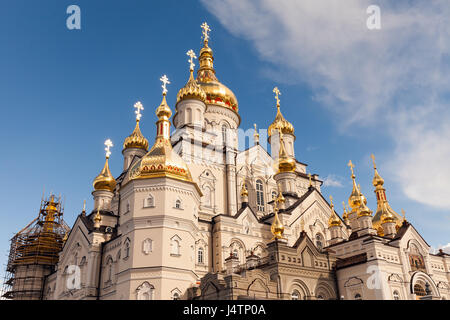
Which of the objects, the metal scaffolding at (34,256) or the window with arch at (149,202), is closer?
the window with arch at (149,202)

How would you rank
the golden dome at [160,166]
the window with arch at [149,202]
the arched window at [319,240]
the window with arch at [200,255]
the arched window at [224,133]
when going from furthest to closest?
1. the arched window at [224,133]
2. the arched window at [319,240]
3. the window with arch at [200,255]
4. the golden dome at [160,166]
5. the window with arch at [149,202]

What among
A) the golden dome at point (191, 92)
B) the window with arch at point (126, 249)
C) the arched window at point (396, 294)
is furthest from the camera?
the golden dome at point (191, 92)

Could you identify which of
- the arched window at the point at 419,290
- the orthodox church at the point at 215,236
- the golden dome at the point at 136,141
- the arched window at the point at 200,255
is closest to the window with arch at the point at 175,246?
the orthodox church at the point at 215,236

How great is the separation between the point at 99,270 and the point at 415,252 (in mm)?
17900

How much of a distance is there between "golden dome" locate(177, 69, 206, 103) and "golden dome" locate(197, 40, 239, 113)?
2209 mm

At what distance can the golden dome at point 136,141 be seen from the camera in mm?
35750

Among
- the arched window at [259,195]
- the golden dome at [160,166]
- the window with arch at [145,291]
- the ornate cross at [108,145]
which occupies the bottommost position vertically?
the window with arch at [145,291]

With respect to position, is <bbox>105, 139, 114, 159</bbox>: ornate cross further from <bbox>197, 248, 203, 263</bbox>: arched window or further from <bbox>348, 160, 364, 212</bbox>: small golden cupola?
<bbox>348, 160, 364, 212</bbox>: small golden cupola

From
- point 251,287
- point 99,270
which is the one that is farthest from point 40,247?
point 251,287

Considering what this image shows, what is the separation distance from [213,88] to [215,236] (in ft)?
47.2

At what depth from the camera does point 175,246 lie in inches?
875

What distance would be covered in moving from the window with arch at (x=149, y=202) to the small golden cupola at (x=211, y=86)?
14.3 m

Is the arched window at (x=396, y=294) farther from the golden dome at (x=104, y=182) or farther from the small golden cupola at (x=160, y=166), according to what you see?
the golden dome at (x=104, y=182)
